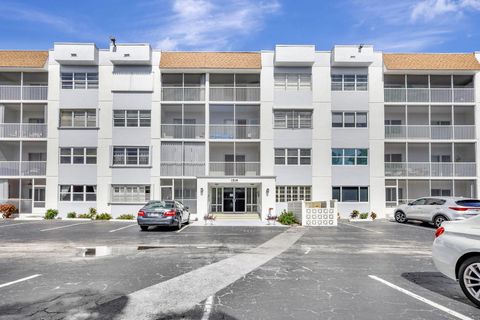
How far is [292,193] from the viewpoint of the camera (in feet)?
89.6

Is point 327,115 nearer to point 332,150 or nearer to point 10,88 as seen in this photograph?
point 332,150

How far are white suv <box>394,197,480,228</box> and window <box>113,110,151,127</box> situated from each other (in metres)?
18.8

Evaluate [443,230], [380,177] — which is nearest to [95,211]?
[380,177]

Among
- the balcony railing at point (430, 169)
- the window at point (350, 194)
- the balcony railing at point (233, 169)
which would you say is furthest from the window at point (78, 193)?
the balcony railing at point (430, 169)

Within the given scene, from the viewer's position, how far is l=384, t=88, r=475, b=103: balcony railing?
2794cm

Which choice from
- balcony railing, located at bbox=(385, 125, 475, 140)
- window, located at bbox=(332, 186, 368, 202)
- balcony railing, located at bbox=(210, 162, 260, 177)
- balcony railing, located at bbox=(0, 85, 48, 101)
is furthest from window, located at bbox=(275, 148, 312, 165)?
balcony railing, located at bbox=(0, 85, 48, 101)

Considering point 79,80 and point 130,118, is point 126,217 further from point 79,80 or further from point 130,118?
point 79,80

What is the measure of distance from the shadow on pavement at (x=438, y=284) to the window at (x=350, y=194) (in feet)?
63.6

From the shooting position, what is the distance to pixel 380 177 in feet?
89.4

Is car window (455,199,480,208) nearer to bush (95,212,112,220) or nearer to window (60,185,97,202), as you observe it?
bush (95,212,112,220)

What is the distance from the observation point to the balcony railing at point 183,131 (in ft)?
90.7

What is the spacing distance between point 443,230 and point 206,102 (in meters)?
22.9

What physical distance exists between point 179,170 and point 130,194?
3979 mm

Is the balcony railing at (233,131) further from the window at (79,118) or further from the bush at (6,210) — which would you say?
the bush at (6,210)
